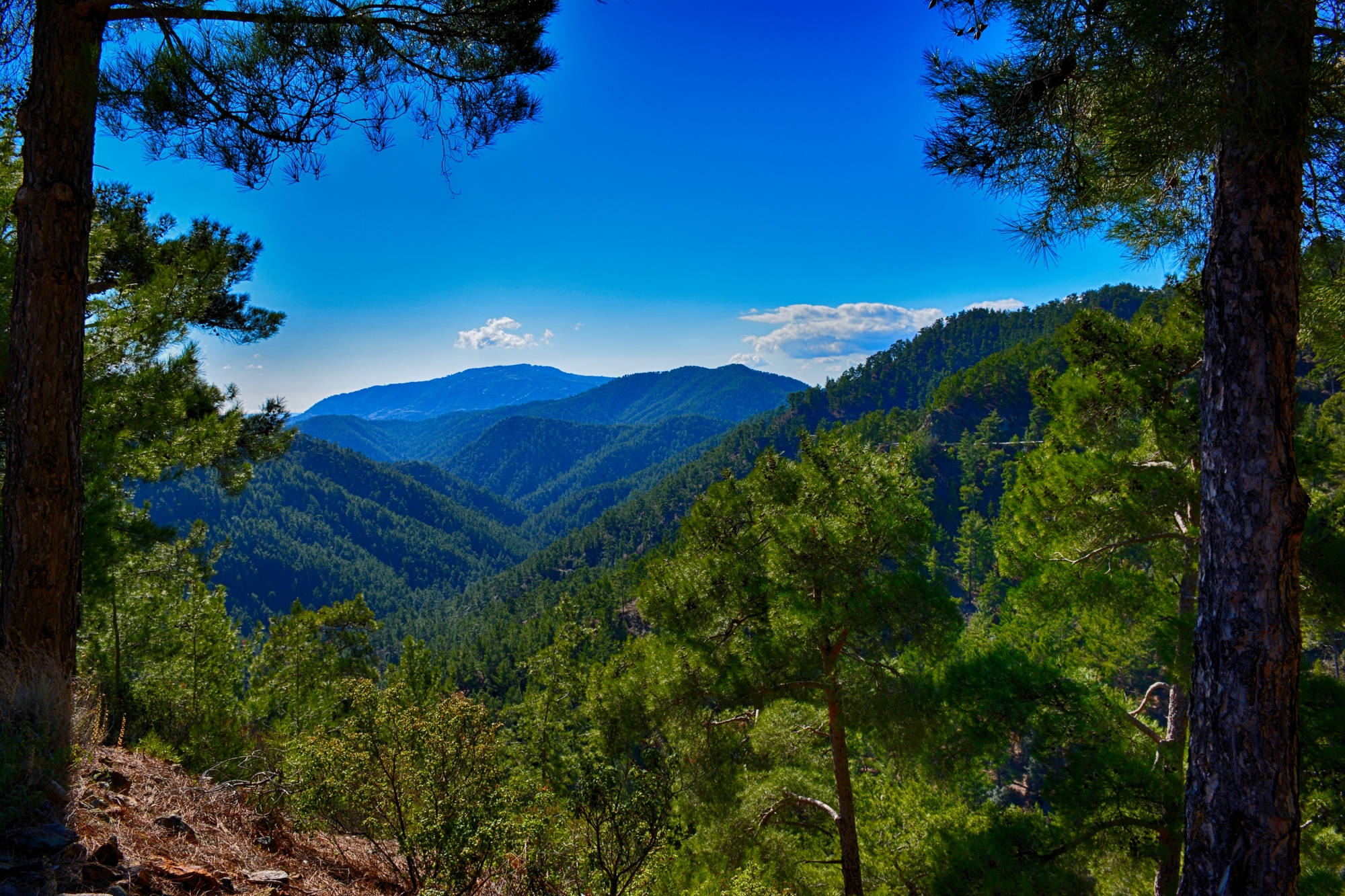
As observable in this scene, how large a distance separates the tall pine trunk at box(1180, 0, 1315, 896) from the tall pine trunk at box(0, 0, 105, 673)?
691 cm

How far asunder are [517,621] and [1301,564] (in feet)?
267

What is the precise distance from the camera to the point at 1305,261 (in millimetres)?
4344

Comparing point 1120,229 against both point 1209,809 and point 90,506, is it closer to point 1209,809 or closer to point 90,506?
point 1209,809

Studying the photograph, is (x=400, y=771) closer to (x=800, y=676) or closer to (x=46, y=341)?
(x=46, y=341)

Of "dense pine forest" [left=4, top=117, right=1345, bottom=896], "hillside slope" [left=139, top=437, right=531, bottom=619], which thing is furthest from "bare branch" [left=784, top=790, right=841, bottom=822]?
"hillside slope" [left=139, top=437, right=531, bottom=619]

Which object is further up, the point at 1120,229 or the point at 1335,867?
the point at 1120,229

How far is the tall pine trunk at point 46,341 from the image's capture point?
376cm

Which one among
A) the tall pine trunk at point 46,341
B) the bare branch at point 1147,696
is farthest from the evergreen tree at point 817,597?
the tall pine trunk at point 46,341

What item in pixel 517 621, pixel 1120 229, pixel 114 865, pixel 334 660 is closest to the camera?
pixel 114 865

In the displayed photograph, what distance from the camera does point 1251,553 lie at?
3117 millimetres

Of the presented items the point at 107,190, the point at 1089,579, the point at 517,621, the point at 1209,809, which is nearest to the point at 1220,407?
the point at 1209,809

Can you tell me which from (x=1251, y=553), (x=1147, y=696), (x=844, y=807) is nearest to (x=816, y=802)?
(x=844, y=807)

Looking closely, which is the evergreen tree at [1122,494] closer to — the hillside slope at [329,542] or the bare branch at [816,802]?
the bare branch at [816,802]

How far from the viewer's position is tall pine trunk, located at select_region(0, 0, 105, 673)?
3756 mm
